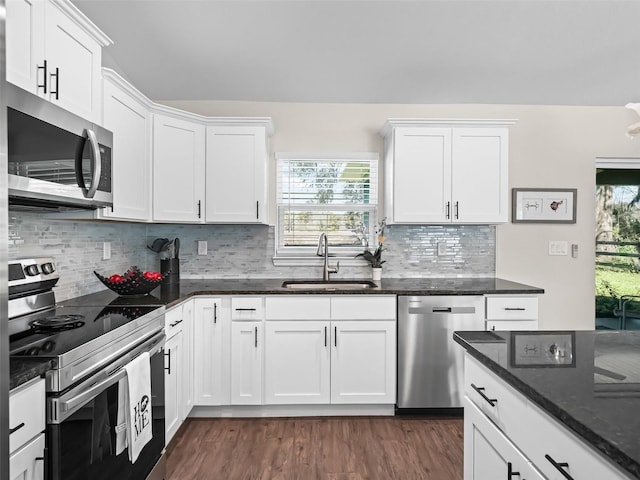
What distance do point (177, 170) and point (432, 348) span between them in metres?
2.25

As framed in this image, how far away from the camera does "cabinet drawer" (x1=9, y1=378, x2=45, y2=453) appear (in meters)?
1.13

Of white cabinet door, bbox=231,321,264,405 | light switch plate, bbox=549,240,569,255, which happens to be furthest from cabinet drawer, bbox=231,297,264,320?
light switch plate, bbox=549,240,569,255

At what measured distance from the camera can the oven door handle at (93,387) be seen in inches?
51.2

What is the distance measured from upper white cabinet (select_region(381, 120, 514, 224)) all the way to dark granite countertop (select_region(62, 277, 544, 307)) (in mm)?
494

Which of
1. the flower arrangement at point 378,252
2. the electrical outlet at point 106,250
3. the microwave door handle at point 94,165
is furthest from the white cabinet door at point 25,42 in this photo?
the flower arrangement at point 378,252

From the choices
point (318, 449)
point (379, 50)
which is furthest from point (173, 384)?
point (379, 50)

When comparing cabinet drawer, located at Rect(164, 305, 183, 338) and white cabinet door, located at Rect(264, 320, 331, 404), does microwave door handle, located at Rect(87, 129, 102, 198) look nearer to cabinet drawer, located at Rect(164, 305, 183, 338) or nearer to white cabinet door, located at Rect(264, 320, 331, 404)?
cabinet drawer, located at Rect(164, 305, 183, 338)

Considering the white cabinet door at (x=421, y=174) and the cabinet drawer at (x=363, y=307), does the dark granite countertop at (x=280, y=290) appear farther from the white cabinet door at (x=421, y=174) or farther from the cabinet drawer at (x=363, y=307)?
the white cabinet door at (x=421, y=174)

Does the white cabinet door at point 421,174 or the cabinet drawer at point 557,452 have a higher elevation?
the white cabinet door at point 421,174

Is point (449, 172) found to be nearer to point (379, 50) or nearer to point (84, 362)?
point (379, 50)

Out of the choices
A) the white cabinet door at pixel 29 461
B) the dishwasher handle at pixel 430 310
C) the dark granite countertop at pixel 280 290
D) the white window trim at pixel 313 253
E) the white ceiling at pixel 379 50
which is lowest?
the white cabinet door at pixel 29 461

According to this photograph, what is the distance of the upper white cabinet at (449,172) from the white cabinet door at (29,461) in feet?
8.54

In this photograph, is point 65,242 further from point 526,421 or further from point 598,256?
point 598,256

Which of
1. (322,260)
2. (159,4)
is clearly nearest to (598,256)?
(322,260)
